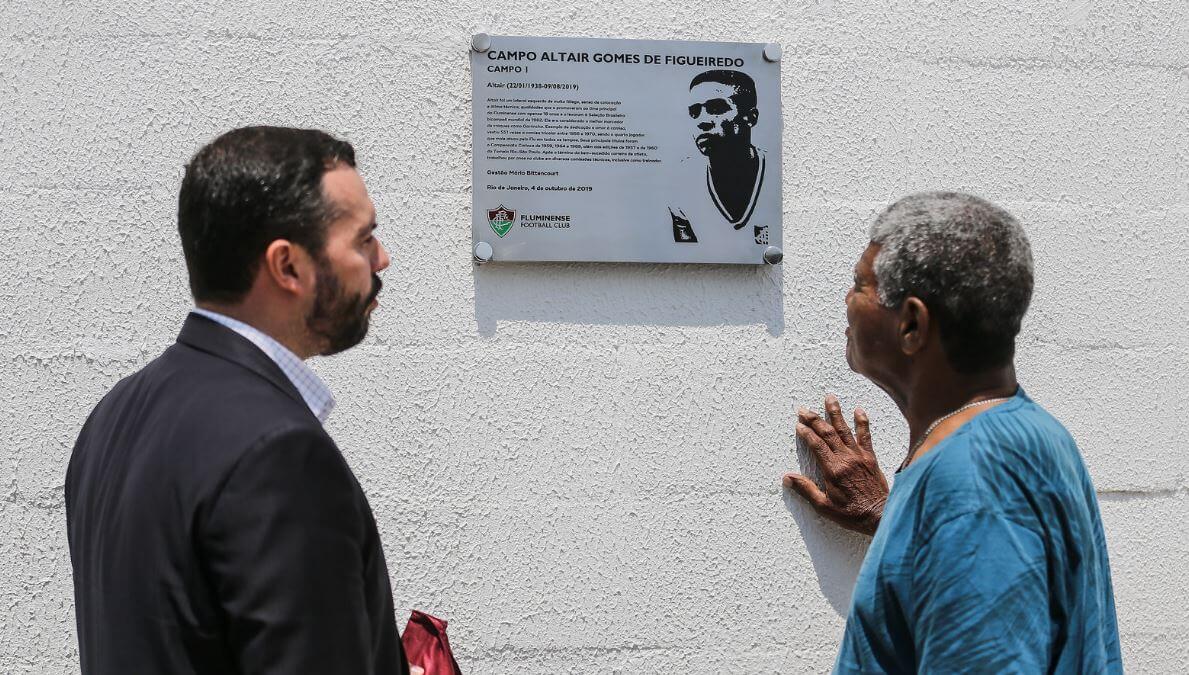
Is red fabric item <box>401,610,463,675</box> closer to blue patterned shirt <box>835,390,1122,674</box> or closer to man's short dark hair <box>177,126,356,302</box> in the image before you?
blue patterned shirt <box>835,390,1122,674</box>

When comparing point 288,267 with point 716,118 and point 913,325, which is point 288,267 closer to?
point 913,325

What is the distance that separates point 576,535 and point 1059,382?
140 cm

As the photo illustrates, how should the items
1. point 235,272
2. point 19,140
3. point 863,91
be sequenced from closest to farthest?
point 235,272
point 19,140
point 863,91

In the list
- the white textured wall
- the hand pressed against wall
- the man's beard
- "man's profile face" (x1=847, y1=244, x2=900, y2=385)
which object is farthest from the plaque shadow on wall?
the man's beard

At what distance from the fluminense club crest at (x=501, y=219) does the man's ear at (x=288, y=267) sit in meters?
1.30

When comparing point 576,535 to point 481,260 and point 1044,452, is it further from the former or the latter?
point 1044,452

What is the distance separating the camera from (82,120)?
2.82 meters

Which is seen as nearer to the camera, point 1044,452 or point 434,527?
point 1044,452

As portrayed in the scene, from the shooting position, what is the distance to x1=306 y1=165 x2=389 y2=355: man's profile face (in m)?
1.63

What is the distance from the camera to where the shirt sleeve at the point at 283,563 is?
4.43 feet

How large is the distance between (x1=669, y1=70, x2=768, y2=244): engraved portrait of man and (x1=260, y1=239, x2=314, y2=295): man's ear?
4.93 ft

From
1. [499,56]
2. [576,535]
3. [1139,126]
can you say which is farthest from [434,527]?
[1139,126]

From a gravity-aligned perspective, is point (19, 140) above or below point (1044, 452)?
above

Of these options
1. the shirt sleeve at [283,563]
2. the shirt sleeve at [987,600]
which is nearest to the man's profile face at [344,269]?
the shirt sleeve at [283,563]
